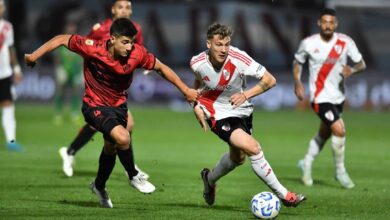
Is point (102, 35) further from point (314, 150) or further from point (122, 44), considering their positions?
point (314, 150)

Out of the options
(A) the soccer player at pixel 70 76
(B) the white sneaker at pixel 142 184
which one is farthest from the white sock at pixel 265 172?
(A) the soccer player at pixel 70 76

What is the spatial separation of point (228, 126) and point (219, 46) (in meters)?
0.81

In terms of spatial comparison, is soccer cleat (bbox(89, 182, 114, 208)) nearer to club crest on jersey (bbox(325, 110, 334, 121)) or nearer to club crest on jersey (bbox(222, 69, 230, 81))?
club crest on jersey (bbox(222, 69, 230, 81))

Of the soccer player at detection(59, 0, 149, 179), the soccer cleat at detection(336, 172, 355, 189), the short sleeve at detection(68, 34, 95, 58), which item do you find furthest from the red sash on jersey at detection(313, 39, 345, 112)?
the short sleeve at detection(68, 34, 95, 58)

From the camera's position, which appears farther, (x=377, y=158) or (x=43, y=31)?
(x=43, y=31)

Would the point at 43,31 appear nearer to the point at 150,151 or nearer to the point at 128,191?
the point at 150,151

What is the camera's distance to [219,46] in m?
10.1

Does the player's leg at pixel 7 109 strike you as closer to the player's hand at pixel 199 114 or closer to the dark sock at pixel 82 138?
the dark sock at pixel 82 138

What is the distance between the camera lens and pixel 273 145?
19.4 m

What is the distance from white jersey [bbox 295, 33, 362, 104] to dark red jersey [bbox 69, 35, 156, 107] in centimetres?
351

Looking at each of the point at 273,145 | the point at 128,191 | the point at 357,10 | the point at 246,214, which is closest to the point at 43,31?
the point at 357,10

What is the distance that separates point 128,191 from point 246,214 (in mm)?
2393

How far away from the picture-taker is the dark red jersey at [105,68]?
406 inches

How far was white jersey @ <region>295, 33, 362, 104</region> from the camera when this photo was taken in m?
13.3
